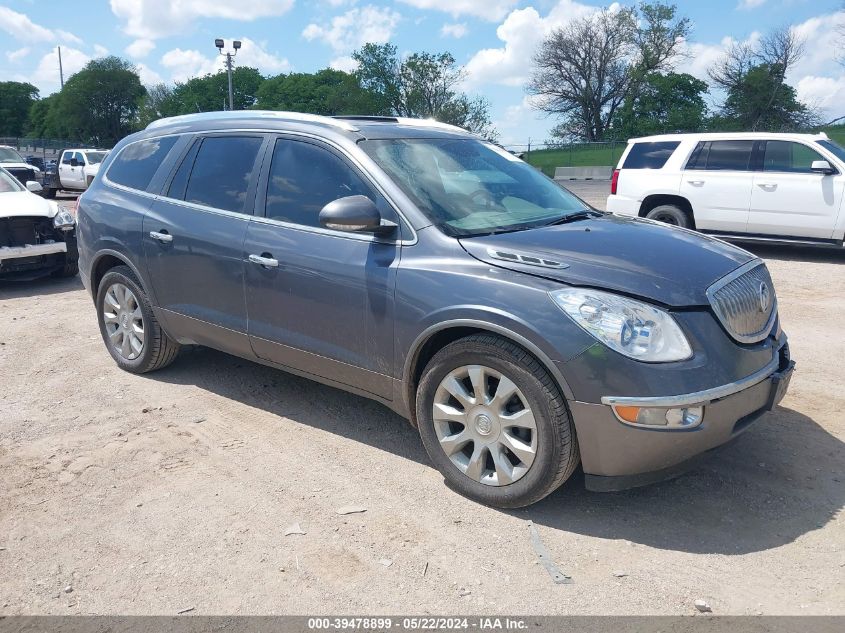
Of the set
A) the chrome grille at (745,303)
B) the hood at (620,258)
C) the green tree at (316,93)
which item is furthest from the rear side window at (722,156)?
the green tree at (316,93)

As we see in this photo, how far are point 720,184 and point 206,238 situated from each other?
8885 millimetres

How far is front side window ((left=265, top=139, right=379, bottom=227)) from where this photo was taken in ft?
13.6

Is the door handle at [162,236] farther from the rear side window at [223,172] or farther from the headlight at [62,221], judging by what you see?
the headlight at [62,221]

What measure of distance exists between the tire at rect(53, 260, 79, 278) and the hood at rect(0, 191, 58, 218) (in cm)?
66

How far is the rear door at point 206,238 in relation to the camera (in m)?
4.56

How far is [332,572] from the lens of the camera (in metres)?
Result: 3.10

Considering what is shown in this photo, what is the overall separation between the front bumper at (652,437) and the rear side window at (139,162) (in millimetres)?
3644

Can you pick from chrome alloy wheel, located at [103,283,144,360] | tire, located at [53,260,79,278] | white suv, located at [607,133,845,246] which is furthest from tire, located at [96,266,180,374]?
white suv, located at [607,133,845,246]

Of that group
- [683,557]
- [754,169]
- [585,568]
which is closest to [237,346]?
[585,568]

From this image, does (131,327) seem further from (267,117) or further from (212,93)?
(212,93)

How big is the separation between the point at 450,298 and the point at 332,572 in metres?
1.36

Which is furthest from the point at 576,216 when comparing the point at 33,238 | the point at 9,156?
the point at 9,156

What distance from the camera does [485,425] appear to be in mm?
3504

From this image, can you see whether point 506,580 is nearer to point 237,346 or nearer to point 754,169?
point 237,346
